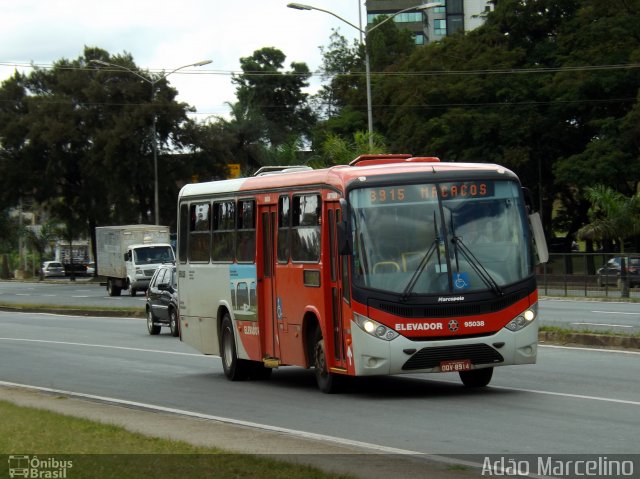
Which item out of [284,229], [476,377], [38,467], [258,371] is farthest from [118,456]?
[258,371]

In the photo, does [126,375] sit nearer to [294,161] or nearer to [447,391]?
[447,391]

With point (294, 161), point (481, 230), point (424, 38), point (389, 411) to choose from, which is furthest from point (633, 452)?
point (424, 38)

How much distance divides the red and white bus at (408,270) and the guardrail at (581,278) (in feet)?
86.1

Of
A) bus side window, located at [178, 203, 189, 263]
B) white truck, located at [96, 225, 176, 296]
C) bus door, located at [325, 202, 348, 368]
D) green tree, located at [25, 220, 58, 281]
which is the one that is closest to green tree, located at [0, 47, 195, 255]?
white truck, located at [96, 225, 176, 296]

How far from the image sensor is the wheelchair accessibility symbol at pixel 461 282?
14852 mm

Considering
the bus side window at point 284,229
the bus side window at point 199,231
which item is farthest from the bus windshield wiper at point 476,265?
the bus side window at point 199,231

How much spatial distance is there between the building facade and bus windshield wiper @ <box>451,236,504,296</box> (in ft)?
374

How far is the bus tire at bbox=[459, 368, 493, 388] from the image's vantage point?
15922 mm

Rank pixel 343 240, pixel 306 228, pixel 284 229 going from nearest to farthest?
pixel 343 240
pixel 306 228
pixel 284 229

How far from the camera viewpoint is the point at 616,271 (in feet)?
141

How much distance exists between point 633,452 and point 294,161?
48672mm

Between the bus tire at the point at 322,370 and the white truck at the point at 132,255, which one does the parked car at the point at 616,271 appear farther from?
the bus tire at the point at 322,370

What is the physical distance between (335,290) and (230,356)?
13.5ft

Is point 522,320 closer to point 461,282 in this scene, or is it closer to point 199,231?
point 461,282
